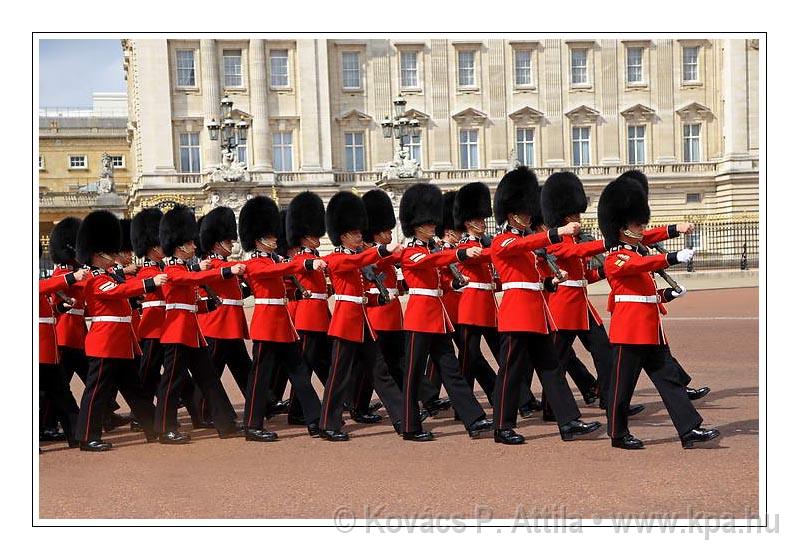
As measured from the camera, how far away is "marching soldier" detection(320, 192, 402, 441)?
5.52 m

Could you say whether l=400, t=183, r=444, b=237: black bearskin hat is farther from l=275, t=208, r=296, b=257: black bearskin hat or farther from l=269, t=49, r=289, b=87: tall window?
l=269, t=49, r=289, b=87: tall window

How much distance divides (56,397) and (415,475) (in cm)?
223

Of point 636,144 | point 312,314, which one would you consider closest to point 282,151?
point 636,144

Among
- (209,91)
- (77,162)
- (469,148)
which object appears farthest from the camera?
(77,162)

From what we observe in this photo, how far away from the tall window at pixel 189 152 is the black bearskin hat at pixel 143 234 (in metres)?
22.2

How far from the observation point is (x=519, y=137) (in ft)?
97.5

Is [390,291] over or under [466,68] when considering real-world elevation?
under

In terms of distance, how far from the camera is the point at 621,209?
5.12 m

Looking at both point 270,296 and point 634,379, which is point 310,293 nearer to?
point 270,296

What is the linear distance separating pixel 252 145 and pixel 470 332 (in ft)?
77.1

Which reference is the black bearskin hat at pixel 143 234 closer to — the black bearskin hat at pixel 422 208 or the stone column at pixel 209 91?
the black bearskin hat at pixel 422 208

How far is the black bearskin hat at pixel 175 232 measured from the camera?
590 centimetres

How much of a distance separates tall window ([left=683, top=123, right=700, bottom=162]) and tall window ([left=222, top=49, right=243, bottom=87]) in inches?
493
